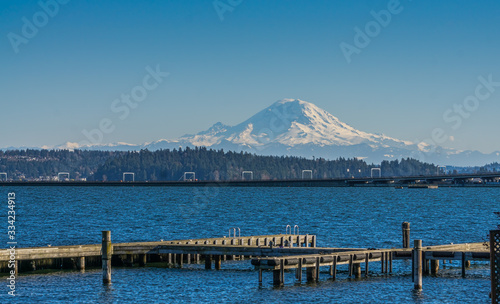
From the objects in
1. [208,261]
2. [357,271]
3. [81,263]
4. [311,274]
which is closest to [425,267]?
[357,271]

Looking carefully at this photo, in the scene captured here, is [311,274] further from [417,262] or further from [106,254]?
[106,254]

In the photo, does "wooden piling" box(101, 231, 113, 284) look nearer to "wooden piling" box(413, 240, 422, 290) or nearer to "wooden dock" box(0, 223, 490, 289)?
"wooden dock" box(0, 223, 490, 289)

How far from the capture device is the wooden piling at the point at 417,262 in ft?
145

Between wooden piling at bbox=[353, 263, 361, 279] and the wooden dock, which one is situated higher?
the wooden dock

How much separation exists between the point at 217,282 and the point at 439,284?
13.8 meters

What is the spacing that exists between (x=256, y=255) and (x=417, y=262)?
497 inches

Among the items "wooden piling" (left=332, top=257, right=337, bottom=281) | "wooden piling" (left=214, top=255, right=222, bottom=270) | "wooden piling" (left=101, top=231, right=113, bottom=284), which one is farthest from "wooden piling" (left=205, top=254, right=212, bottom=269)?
"wooden piling" (left=332, top=257, right=337, bottom=281)

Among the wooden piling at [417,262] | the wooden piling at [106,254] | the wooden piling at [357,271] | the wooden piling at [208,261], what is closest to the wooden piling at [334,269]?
the wooden piling at [357,271]

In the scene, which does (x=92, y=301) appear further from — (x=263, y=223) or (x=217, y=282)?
(x=263, y=223)

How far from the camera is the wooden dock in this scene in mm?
46031

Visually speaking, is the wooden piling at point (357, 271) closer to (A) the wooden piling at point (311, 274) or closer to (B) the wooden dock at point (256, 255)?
(B) the wooden dock at point (256, 255)

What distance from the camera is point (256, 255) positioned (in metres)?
53.1

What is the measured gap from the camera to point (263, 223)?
4230 inches

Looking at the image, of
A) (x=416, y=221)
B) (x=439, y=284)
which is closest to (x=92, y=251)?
(x=439, y=284)
